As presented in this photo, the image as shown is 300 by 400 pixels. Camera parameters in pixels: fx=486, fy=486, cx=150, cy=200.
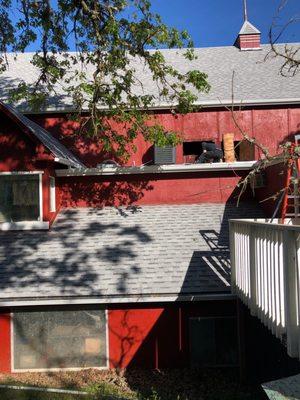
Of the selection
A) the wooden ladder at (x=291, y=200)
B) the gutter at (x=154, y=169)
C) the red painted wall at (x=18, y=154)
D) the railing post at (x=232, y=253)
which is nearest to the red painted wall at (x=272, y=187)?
the wooden ladder at (x=291, y=200)

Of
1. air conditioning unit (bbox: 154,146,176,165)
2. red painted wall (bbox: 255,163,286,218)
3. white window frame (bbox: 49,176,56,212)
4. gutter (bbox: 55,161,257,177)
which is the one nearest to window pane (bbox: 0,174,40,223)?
white window frame (bbox: 49,176,56,212)

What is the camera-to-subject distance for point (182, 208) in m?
13.0

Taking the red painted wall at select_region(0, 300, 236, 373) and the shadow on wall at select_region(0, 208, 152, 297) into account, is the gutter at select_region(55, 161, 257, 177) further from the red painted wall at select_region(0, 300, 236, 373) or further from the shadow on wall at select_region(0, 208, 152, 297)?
the red painted wall at select_region(0, 300, 236, 373)

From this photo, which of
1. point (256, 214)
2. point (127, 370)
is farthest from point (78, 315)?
point (256, 214)

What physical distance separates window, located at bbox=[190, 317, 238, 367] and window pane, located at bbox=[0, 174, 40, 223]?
475 cm

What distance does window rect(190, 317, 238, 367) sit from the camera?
9.95m

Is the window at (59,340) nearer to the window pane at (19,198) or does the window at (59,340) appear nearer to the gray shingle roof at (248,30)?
the window pane at (19,198)

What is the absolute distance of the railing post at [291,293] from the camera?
4.72m

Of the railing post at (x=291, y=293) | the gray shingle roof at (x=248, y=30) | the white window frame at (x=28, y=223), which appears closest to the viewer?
the railing post at (x=291, y=293)

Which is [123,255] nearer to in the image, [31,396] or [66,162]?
[66,162]

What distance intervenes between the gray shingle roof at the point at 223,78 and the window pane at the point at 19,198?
3.11 m

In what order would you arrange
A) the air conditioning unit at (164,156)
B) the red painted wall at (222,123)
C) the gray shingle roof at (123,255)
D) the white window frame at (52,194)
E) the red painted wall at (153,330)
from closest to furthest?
the gray shingle roof at (123,255), the red painted wall at (153,330), the white window frame at (52,194), the air conditioning unit at (164,156), the red painted wall at (222,123)

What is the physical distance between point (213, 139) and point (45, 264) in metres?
6.60

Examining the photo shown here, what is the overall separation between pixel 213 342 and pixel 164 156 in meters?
5.56
